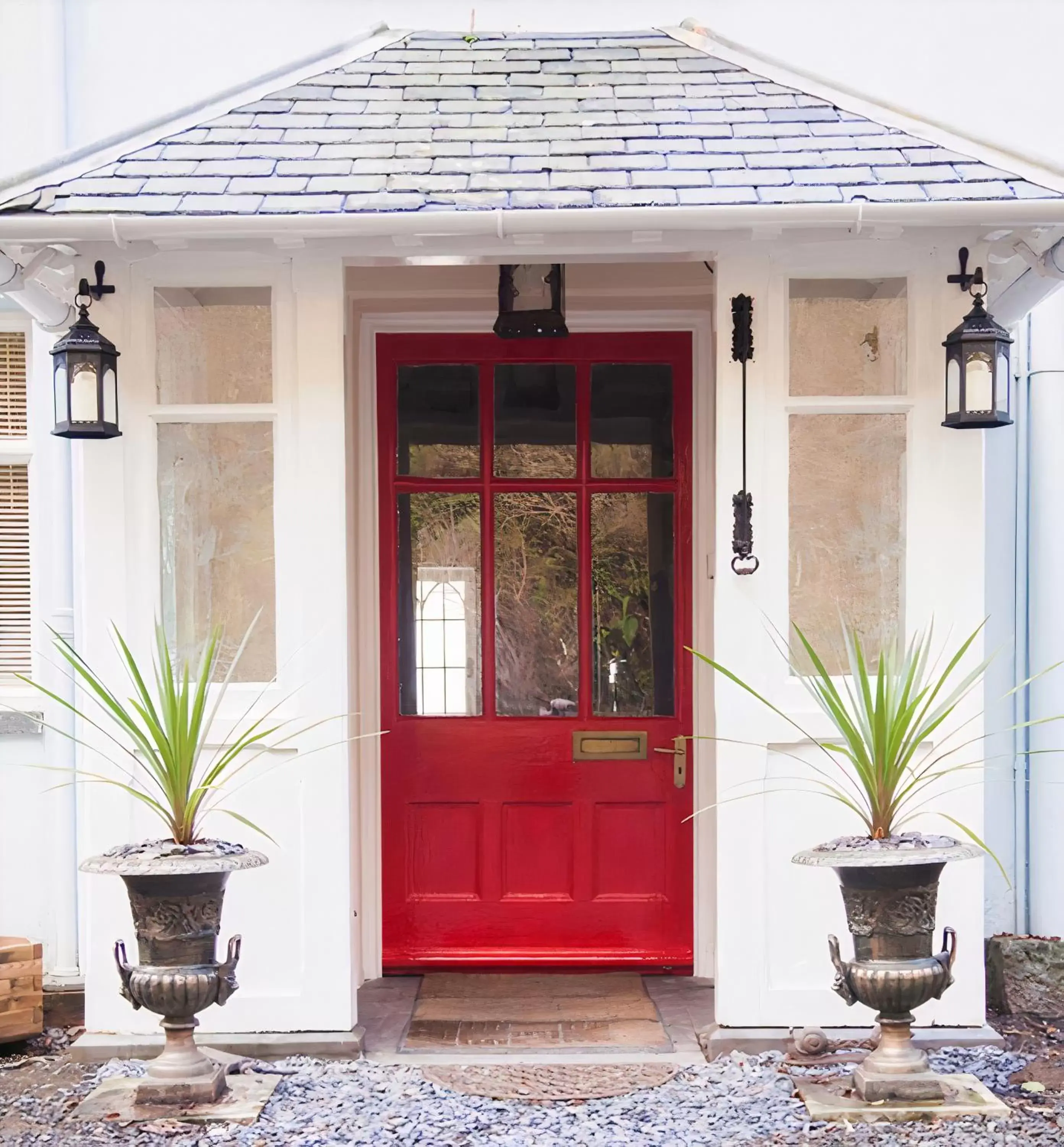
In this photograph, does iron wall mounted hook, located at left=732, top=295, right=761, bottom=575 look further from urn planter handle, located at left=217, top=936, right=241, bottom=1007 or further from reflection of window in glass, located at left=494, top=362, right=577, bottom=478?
urn planter handle, located at left=217, top=936, right=241, bottom=1007

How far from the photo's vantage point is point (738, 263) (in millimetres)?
4016

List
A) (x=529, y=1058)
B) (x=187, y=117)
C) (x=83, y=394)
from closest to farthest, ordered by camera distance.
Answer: (x=83, y=394)
(x=529, y=1058)
(x=187, y=117)

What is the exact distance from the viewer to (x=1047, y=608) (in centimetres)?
480

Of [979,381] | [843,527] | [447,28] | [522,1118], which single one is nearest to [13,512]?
[447,28]

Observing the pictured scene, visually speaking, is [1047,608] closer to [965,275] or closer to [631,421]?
[965,275]

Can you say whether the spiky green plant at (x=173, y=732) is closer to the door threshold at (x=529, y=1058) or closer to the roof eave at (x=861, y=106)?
the door threshold at (x=529, y=1058)

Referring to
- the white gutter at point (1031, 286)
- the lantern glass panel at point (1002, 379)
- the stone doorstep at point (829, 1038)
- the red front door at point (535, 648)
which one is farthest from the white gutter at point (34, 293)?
the stone doorstep at point (829, 1038)

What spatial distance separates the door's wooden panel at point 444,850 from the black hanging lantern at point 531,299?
6.82 feet

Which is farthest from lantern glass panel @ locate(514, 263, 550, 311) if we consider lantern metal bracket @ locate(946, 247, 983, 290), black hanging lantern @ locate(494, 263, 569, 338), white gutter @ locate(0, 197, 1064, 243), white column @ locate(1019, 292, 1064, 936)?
white column @ locate(1019, 292, 1064, 936)

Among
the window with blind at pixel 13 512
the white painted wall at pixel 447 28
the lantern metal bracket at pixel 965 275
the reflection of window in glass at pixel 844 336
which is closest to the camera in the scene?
the lantern metal bracket at pixel 965 275

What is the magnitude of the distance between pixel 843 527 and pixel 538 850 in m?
2.01

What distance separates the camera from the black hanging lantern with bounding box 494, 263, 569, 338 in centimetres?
457

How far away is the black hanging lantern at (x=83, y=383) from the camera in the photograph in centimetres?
378

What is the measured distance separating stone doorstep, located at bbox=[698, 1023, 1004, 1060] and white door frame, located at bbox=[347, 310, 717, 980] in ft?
3.09
